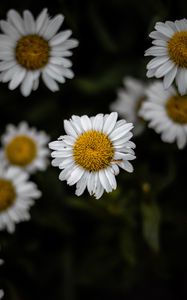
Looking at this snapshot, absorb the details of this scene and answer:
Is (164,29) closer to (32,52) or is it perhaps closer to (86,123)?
(86,123)

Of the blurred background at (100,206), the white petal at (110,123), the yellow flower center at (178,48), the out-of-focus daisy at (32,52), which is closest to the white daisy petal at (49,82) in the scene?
the out-of-focus daisy at (32,52)

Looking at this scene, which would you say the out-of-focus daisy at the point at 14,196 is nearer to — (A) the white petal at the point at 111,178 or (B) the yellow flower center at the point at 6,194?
(B) the yellow flower center at the point at 6,194

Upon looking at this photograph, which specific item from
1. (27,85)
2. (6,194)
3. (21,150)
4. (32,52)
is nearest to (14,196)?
(6,194)

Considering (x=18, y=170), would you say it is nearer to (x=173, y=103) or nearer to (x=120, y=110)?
(x=120, y=110)

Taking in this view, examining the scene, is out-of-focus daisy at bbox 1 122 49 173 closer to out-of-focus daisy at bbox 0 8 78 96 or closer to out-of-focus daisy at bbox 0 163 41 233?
out-of-focus daisy at bbox 0 163 41 233

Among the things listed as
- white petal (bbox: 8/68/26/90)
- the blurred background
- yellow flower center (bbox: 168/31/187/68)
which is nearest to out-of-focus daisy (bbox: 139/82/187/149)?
the blurred background
